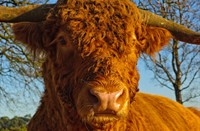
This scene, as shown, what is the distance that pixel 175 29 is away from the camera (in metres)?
5.94

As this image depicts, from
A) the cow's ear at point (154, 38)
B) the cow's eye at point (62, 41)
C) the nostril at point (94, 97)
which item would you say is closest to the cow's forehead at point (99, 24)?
the cow's eye at point (62, 41)

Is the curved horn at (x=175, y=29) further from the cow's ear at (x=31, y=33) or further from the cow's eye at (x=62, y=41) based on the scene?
the cow's ear at (x=31, y=33)

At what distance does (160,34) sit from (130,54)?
41.2 inches

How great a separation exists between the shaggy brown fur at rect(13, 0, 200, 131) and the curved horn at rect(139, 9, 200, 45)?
0.35 feet

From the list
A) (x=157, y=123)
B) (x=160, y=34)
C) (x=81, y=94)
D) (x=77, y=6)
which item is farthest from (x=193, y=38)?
(x=81, y=94)

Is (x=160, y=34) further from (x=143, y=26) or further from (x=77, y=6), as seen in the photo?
(x=77, y=6)

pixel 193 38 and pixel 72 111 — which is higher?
pixel 193 38

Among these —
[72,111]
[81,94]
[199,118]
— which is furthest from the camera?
[199,118]

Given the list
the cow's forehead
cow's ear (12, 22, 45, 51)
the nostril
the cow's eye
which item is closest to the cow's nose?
the nostril

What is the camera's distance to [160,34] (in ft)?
19.0

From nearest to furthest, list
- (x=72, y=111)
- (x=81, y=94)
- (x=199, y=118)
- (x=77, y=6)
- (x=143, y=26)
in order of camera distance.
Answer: (x=81, y=94) → (x=72, y=111) → (x=77, y=6) → (x=143, y=26) → (x=199, y=118)

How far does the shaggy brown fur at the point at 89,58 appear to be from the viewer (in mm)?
4270

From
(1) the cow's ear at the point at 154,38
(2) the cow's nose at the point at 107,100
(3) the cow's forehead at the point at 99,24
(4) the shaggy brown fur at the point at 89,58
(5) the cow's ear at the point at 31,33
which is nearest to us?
(2) the cow's nose at the point at 107,100

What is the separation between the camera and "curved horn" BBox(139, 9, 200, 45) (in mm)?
5766
